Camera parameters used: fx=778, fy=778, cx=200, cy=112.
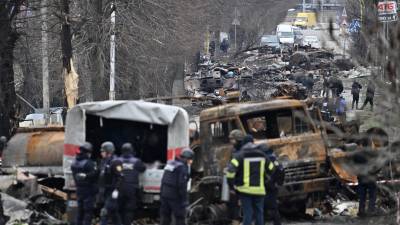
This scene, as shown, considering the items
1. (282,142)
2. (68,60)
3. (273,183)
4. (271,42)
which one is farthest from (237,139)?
(271,42)

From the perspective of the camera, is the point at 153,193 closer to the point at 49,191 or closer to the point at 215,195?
the point at 215,195

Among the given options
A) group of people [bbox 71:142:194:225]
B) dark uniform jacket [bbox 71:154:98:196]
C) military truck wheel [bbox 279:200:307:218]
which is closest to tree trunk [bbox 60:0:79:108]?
military truck wheel [bbox 279:200:307:218]

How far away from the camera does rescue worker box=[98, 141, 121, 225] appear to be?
1275 centimetres

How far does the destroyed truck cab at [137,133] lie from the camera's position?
1365 centimetres

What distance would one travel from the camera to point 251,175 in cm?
1265

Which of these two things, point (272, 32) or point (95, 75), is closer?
point (95, 75)

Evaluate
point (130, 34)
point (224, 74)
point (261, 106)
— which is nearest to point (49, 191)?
point (261, 106)

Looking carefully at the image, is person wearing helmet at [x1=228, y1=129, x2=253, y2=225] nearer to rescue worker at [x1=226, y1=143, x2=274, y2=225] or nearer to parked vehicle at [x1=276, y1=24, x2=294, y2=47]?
rescue worker at [x1=226, y1=143, x2=274, y2=225]

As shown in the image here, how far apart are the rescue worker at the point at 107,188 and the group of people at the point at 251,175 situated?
1.93 m

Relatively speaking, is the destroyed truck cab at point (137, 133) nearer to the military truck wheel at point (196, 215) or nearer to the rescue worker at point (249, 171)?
the military truck wheel at point (196, 215)

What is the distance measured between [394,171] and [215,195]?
128 inches

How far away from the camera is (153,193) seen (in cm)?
1361

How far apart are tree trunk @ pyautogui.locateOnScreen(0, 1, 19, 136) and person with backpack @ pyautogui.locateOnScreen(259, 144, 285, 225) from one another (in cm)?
884

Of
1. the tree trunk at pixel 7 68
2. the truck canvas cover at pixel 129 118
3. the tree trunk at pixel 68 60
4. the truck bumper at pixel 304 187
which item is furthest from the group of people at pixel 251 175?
the tree trunk at pixel 68 60
